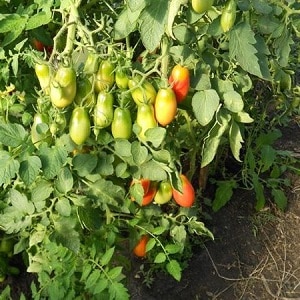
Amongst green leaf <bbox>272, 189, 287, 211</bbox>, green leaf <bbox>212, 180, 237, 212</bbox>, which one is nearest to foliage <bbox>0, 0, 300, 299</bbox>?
green leaf <bbox>212, 180, 237, 212</bbox>

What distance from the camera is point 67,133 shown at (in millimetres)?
1269

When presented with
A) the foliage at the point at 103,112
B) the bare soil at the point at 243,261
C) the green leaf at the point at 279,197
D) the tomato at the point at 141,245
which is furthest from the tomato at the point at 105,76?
the green leaf at the point at 279,197

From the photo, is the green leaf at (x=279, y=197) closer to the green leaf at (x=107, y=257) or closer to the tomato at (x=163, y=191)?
the tomato at (x=163, y=191)

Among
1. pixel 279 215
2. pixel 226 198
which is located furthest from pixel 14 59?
pixel 279 215

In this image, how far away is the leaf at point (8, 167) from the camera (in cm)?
112

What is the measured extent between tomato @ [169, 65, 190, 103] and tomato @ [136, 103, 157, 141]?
70 mm

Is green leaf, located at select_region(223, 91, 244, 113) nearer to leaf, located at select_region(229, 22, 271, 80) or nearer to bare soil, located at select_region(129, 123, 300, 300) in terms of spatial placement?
leaf, located at select_region(229, 22, 271, 80)

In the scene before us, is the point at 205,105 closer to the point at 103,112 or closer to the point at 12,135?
the point at 103,112

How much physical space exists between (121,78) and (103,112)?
0.08 m

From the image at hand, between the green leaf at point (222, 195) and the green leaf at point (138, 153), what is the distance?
2.73 ft

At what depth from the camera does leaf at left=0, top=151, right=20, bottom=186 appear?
Result: 1119 mm

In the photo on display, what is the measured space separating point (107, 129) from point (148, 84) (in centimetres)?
17

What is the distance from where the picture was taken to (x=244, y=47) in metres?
1.09

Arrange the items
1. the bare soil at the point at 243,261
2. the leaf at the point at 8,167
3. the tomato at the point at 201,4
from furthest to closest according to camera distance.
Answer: the bare soil at the point at 243,261 < the leaf at the point at 8,167 < the tomato at the point at 201,4
